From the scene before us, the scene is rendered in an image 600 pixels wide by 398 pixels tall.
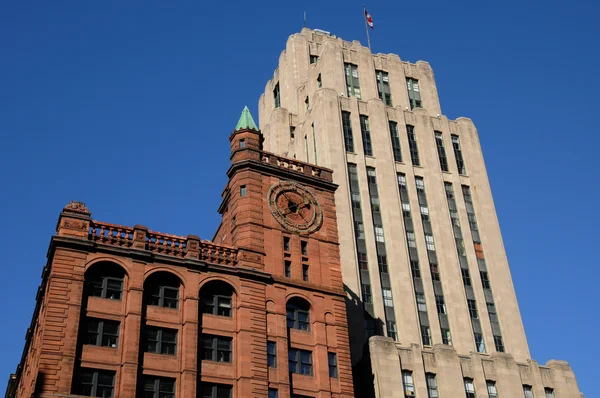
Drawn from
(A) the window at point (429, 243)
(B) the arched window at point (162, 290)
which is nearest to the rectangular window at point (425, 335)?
(A) the window at point (429, 243)

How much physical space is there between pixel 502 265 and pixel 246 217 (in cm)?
3971

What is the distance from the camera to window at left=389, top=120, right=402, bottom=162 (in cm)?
9275

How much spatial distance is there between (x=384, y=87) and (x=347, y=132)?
13.7m

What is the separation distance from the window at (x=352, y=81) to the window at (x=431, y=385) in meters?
41.4

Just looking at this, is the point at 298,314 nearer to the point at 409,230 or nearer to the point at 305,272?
the point at 305,272

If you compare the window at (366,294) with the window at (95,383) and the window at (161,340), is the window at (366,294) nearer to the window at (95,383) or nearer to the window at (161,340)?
the window at (161,340)

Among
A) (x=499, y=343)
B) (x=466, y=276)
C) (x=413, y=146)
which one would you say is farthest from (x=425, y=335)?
(x=413, y=146)

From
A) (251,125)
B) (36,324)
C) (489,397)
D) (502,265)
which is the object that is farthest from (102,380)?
(502,265)

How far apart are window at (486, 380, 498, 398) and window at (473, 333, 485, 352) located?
31.1 feet

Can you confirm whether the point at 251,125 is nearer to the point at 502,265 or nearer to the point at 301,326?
the point at 301,326

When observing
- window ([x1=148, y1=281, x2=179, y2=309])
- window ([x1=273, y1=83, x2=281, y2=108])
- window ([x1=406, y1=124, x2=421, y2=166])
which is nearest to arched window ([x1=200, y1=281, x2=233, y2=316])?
window ([x1=148, y1=281, x2=179, y2=309])

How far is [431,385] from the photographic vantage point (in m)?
68.2

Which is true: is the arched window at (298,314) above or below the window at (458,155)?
below

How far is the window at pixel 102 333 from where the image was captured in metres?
48.7
